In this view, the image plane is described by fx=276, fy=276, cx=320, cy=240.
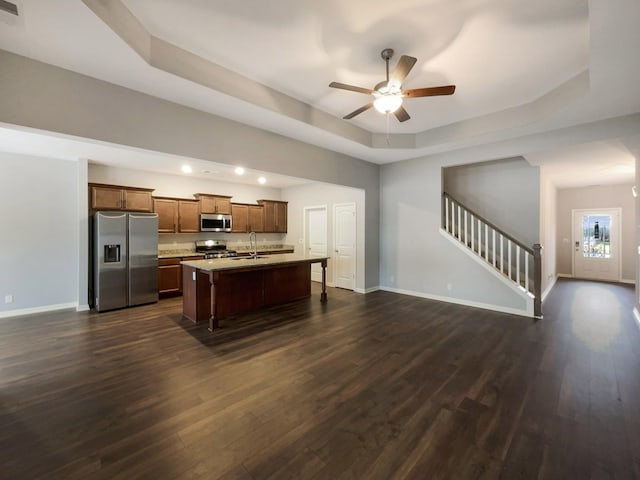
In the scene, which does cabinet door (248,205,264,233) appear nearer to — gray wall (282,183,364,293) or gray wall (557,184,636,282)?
gray wall (282,183,364,293)

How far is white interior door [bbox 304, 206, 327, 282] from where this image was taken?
23.9ft

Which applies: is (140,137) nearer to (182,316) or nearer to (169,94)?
(169,94)

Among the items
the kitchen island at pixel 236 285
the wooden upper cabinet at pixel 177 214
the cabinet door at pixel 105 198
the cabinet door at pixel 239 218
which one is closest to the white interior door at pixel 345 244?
the kitchen island at pixel 236 285

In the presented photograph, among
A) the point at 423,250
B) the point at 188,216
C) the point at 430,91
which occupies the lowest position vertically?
the point at 423,250

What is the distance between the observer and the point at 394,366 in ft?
9.34

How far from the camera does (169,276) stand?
592 cm

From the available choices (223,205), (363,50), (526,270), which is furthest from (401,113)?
(223,205)

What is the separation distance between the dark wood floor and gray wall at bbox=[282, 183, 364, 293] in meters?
2.32

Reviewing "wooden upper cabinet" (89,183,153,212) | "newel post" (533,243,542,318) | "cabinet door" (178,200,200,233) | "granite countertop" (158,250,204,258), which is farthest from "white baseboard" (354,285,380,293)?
"wooden upper cabinet" (89,183,153,212)

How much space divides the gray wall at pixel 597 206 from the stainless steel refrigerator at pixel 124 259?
420 inches

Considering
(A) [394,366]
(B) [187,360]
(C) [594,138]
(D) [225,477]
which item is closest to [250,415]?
(D) [225,477]

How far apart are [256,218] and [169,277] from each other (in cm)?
270

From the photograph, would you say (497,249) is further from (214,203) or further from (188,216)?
(188,216)

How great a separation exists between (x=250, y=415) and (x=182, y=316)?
3.01 meters
